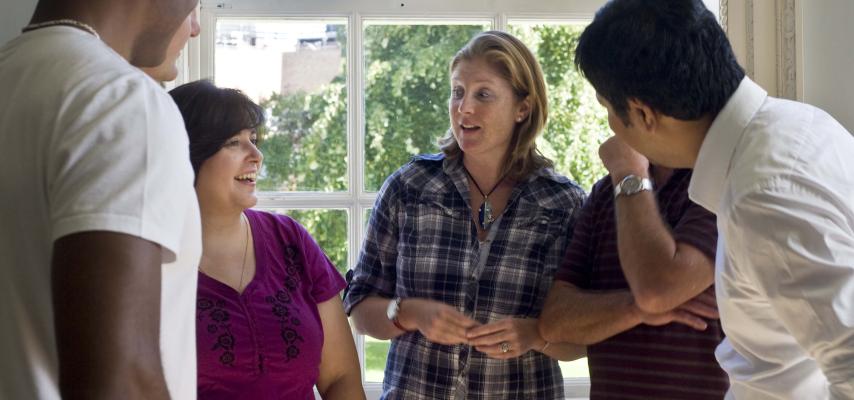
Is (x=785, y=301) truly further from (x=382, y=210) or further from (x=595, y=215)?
(x=382, y=210)

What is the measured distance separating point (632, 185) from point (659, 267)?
0.20 m

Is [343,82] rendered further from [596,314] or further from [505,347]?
[596,314]

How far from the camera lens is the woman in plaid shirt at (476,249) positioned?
2.06 m

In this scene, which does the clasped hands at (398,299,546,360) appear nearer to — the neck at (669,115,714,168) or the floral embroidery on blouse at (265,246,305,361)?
the floral embroidery on blouse at (265,246,305,361)

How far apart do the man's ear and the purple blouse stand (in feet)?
2.99

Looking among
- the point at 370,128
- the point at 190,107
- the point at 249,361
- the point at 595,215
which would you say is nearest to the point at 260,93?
the point at 370,128

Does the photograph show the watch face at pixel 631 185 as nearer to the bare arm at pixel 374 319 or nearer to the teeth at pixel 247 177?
the bare arm at pixel 374 319

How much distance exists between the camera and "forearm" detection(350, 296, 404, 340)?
2.10 m

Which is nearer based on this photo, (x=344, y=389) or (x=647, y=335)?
(x=647, y=335)

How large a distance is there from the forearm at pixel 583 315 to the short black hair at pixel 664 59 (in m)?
0.46

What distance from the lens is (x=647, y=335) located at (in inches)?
71.9

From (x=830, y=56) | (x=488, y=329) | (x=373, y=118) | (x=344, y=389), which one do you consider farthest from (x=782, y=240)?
(x=373, y=118)

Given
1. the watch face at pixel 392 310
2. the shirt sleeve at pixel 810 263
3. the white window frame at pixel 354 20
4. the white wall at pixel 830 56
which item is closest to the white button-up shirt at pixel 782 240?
the shirt sleeve at pixel 810 263

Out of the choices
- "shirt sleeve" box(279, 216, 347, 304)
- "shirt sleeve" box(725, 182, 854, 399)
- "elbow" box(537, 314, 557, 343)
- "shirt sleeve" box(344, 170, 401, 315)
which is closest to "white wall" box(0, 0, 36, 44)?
"shirt sleeve" box(279, 216, 347, 304)
